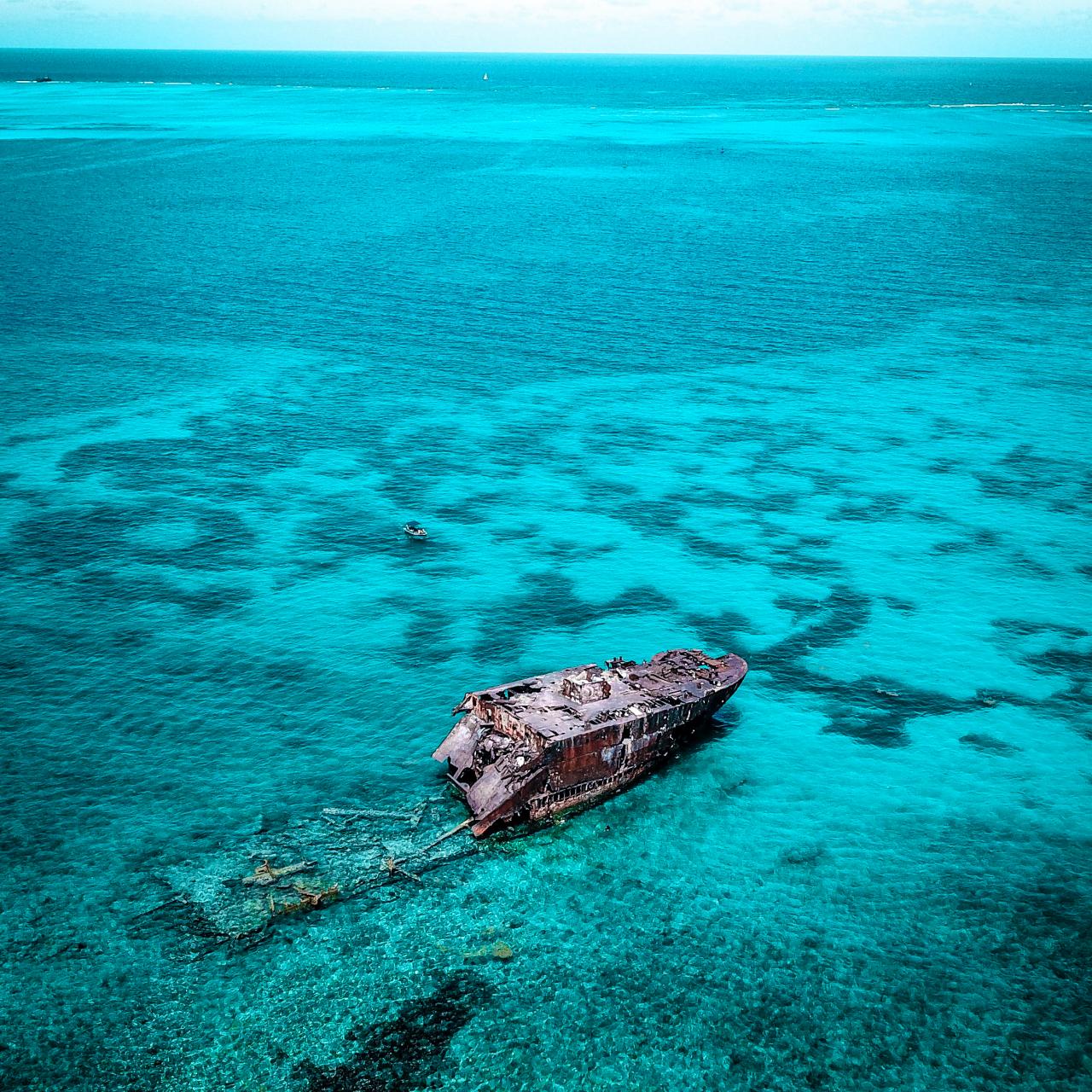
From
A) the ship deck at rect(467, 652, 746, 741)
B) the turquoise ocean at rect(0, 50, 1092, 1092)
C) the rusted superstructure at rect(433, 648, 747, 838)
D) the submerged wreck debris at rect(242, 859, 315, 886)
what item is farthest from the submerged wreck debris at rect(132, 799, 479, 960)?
the ship deck at rect(467, 652, 746, 741)

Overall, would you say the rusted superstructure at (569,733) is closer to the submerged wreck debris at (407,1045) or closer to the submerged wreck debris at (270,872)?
the submerged wreck debris at (270,872)

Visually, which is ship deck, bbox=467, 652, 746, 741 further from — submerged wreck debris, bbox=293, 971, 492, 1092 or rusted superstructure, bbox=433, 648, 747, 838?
submerged wreck debris, bbox=293, 971, 492, 1092

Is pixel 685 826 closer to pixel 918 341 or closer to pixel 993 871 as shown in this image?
pixel 993 871

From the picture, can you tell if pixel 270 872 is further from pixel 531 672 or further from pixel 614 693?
pixel 531 672

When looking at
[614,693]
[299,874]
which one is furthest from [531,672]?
[299,874]

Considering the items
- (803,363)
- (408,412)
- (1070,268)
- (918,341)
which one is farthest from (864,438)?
(1070,268)

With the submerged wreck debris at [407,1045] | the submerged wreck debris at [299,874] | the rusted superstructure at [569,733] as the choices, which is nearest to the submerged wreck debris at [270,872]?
the submerged wreck debris at [299,874]
